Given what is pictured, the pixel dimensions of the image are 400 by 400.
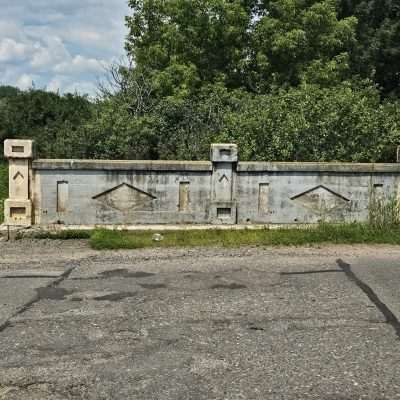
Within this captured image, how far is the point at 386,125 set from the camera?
11.7 metres

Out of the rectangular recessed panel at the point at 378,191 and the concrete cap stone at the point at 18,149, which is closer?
the concrete cap stone at the point at 18,149

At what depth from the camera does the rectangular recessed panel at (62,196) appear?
30.8 ft

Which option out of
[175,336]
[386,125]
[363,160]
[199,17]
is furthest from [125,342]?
[199,17]

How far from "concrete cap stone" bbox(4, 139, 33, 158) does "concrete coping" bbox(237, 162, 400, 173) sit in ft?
11.4

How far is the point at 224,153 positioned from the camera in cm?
937

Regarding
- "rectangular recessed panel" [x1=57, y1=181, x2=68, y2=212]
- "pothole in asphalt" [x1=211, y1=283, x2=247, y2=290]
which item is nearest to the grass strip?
"rectangular recessed panel" [x1=57, y1=181, x2=68, y2=212]

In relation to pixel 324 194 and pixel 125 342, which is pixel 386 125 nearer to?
pixel 324 194

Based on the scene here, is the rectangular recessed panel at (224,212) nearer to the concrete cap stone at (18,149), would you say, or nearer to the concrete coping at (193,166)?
the concrete coping at (193,166)

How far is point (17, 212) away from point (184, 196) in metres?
2.77

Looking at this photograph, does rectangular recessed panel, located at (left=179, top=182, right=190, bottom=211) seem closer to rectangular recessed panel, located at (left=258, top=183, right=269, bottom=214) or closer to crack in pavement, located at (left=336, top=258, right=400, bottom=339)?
rectangular recessed panel, located at (left=258, top=183, right=269, bottom=214)

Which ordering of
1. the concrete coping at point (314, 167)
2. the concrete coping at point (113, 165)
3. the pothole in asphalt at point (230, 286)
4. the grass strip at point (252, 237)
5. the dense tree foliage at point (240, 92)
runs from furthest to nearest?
the dense tree foliage at point (240, 92), the concrete coping at point (314, 167), the concrete coping at point (113, 165), the grass strip at point (252, 237), the pothole in asphalt at point (230, 286)

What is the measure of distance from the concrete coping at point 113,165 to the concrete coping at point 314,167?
0.80m

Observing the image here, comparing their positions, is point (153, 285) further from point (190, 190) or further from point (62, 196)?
point (62, 196)

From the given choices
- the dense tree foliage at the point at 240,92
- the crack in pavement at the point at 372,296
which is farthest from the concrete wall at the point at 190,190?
the crack in pavement at the point at 372,296
